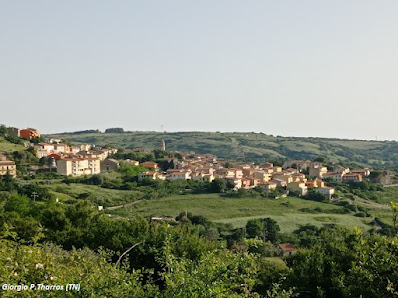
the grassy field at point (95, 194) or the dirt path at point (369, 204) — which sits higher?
the grassy field at point (95, 194)

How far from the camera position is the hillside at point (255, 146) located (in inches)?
5625

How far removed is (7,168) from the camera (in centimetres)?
5528

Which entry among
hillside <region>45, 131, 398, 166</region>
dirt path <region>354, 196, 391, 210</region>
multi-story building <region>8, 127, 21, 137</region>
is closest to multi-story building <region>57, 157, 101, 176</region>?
multi-story building <region>8, 127, 21, 137</region>

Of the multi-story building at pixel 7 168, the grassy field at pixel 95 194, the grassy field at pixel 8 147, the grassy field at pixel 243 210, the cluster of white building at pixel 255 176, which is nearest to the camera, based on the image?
the grassy field at pixel 243 210

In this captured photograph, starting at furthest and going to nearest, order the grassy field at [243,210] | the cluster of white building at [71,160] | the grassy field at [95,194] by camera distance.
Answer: the cluster of white building at [71,160] < the grassy field at [95,194] < the grassy field at [243,210]

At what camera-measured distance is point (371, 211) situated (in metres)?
52.8

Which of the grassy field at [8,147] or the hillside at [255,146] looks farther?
the hillside at [255,146]

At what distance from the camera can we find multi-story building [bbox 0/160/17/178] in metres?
54.6

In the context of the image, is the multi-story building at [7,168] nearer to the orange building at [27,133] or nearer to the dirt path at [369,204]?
the orange building at [27,133]

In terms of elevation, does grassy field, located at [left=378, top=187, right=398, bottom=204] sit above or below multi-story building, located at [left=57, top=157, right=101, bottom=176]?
below

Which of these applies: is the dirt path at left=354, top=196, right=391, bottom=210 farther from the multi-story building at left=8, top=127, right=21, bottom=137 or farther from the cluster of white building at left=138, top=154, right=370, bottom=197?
the multi-story building at left=8, top=127, right=21, bottom=137

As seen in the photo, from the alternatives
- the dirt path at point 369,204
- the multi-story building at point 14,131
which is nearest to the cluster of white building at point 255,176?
the dirt path at point 369,204

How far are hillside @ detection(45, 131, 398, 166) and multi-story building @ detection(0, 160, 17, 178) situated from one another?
3338 inches

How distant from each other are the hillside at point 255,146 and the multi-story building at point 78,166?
229 feet
